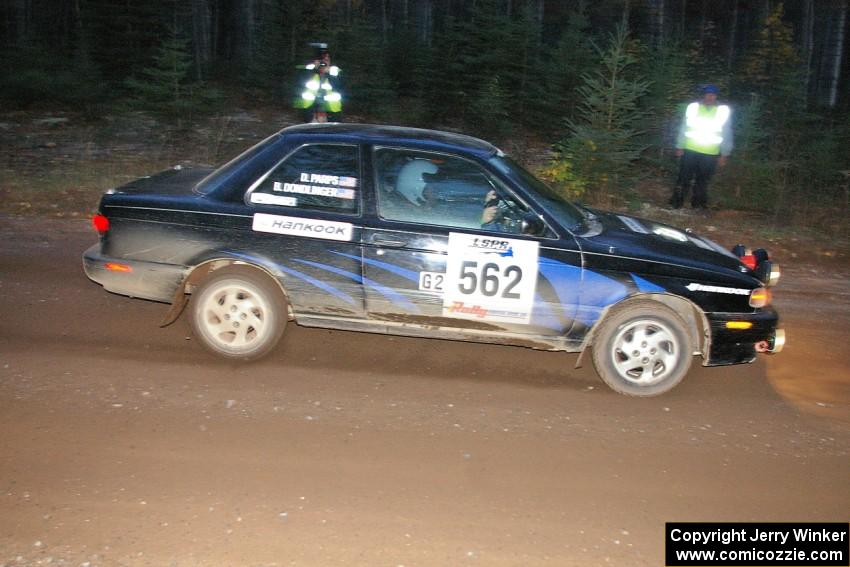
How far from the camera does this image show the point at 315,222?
5.61 meters

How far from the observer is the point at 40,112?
17.1 m

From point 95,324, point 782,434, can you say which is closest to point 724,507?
point 782,434

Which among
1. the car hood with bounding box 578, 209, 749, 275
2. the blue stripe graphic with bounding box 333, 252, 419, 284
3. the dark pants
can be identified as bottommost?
the blue stripe graphic with bounding box 333, 252, 419, 284

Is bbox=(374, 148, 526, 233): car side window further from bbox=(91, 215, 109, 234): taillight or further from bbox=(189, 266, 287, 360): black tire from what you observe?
bbox=(91, 215, 109, 234): taillight

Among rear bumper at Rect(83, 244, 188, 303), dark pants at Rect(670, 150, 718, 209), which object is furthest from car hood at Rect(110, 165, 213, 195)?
dark pants at Rect(670, 150, 718, 209)

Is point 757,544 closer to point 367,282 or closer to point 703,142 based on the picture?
point 367,282

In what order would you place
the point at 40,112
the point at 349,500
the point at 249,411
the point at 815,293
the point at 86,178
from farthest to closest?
1. the point at 40,112
2. the point at 86,178
3. the point at 815,293
4. the point at 249,411
5. the point at 349,500

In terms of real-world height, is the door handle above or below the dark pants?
below

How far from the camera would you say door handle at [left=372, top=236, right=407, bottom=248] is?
5531 millimetres

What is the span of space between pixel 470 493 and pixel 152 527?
163cm

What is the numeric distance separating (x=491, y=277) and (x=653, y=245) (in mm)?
1262

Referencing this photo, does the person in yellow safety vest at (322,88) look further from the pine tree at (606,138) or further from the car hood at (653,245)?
the car hood at (653,245)

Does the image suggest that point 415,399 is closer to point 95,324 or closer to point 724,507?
point 724,507

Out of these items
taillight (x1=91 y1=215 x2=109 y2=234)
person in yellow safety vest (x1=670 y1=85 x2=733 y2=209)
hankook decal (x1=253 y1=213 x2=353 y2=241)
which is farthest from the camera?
person in yellow safety vest (x1=670 y1=85 x2=733 y2=209)
